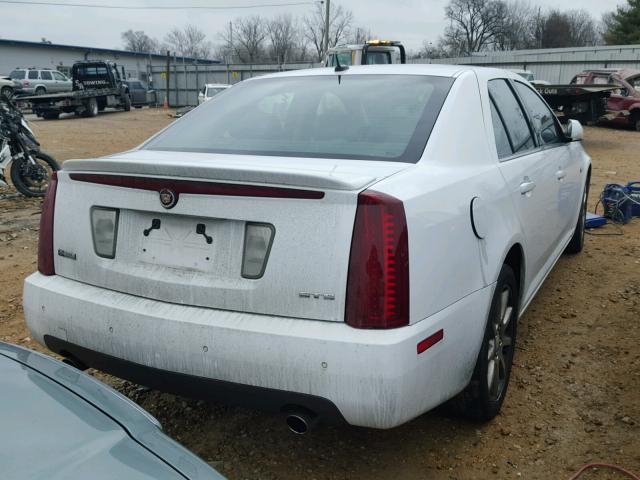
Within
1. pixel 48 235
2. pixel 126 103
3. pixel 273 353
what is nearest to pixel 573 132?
pixel 273 353

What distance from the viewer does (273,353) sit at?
2.04m

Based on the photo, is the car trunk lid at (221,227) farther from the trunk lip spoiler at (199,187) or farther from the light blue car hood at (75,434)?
the light blue car hood at (75,434)

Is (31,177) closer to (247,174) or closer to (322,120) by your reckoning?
(322,120)

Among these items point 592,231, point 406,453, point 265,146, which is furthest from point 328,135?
point 592,231

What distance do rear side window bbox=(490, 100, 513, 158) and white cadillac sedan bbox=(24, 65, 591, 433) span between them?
7 centimetres

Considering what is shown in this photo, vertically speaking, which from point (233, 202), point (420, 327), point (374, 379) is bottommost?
point (374, 379)

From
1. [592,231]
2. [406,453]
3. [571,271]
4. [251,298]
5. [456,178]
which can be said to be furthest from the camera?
[592,231]

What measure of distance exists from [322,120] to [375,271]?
3.49 feet

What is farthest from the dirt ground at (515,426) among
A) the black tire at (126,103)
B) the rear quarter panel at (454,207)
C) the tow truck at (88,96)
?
the black tire at (126,103)

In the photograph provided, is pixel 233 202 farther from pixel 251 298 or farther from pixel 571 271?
pixel 571 271

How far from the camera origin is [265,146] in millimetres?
2695

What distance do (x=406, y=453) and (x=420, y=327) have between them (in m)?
0.85

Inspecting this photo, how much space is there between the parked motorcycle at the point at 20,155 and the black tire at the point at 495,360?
6.89m

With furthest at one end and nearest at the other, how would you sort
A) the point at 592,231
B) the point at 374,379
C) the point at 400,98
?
the point at 592,231 < the point at 400,98 < the point at 374,379
